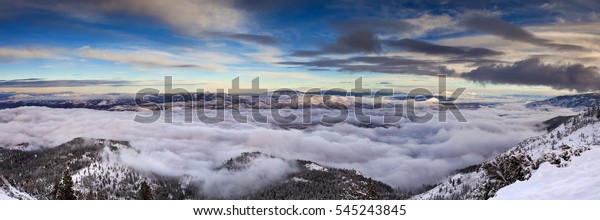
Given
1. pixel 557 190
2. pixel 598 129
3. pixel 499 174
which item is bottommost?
pixel 598 129
